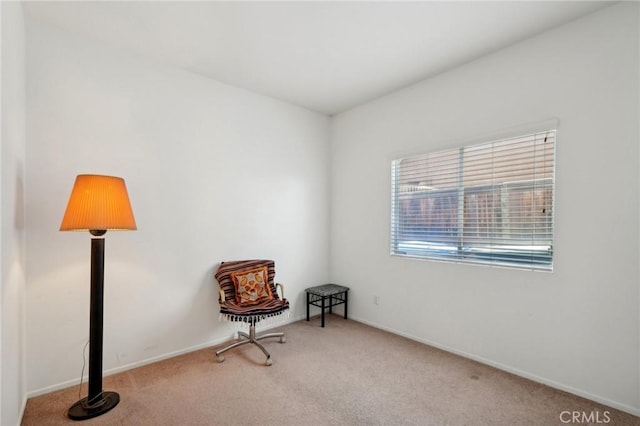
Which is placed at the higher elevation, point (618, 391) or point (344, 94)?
point (344, 94)

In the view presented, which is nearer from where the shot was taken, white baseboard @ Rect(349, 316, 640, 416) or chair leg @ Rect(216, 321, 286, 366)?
white baseboard @ Rect(349, 316, 640, 416)

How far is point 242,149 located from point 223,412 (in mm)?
2432

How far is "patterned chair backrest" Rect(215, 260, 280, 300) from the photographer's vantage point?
297cm

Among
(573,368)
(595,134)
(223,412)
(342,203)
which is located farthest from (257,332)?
(595,134)

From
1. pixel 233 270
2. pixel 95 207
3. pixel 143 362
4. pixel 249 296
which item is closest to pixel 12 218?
pixel 95 207

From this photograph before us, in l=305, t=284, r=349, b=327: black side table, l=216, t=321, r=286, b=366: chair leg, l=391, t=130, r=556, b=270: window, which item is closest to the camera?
l=391, t=130, r=556, b=270: window

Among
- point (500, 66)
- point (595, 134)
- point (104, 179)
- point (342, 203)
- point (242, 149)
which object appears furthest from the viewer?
point (342, 203)

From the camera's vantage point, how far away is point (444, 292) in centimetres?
299

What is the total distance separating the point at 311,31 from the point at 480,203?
2.07 metres

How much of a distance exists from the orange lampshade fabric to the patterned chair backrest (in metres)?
1.14

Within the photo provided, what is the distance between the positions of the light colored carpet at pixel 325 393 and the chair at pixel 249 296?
0.19 meters

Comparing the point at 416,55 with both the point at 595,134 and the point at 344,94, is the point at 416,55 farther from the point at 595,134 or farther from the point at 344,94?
the point at 595,134

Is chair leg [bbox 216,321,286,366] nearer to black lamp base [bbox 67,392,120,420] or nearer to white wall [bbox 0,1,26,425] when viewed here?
black lamp base [bbox 67,392,120,420]
